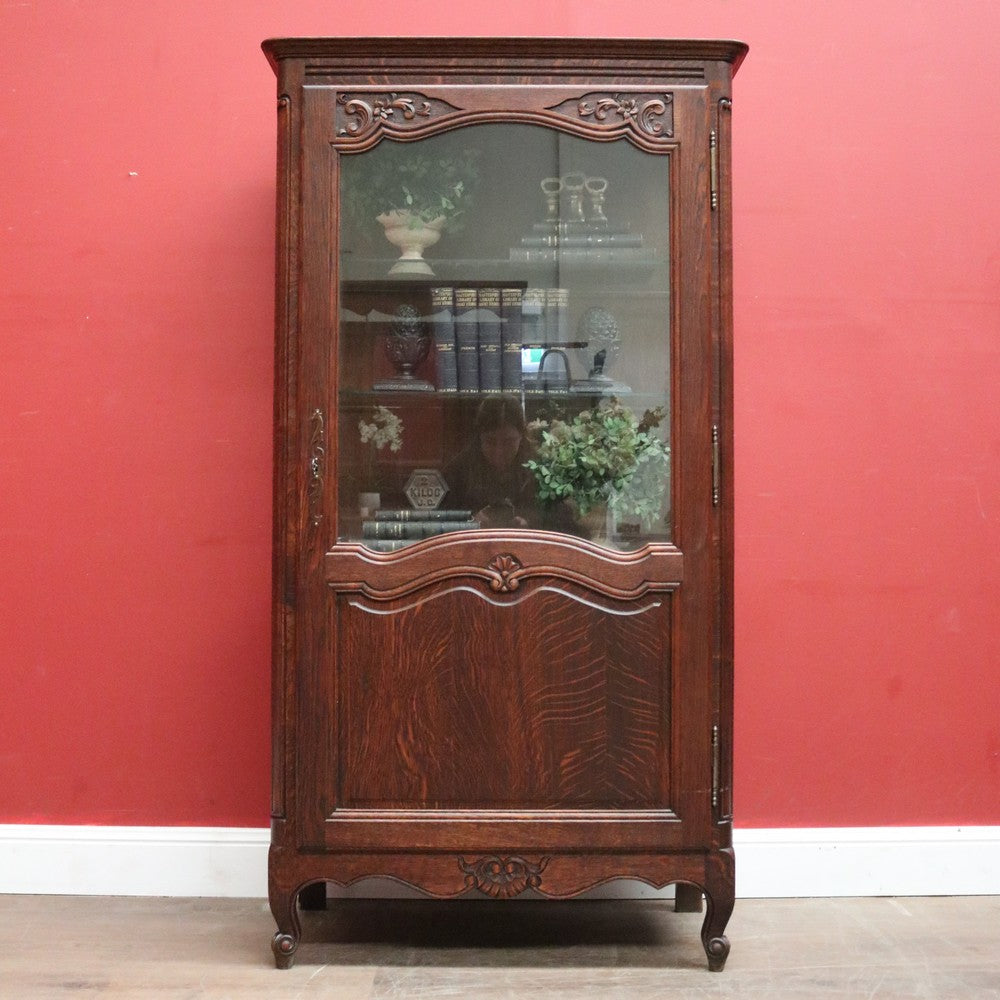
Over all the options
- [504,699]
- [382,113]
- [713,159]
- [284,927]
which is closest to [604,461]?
[504,699]

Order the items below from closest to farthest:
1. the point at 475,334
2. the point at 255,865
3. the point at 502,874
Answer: the point at 502,874, the point at 475,334, the point at 255,865

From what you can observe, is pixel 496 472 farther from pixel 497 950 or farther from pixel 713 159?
pixel 497 950

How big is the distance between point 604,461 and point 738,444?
0.53 metres

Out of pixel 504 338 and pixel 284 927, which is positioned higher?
pixel 504 338

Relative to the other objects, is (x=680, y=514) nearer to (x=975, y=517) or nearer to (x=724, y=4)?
(x=975, y=517)

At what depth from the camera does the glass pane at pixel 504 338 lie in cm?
197

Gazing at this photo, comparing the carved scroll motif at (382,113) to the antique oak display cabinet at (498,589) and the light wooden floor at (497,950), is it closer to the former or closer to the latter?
the antique oak display cabinet at (498,589)

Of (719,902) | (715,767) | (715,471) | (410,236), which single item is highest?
(410,236)

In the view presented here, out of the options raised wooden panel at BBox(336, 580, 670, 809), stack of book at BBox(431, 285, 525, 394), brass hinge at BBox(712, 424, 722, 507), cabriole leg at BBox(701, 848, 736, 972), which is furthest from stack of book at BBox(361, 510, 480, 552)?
cabriole leg at BBox(701, 848, 736, 972)

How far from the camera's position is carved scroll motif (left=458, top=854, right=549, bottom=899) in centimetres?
193

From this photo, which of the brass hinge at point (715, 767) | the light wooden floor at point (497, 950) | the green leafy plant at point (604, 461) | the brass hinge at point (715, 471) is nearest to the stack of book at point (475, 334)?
the green leafy plant at point (604, 461)

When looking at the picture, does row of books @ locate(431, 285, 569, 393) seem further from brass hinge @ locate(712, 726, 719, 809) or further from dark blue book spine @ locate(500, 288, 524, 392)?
brass hinge @ locate(712, 726, 719, 809)

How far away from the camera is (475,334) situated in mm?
2031

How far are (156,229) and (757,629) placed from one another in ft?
5.38
